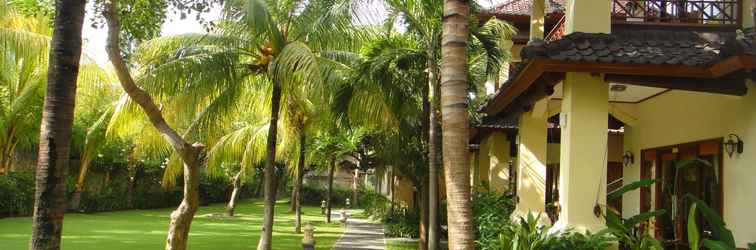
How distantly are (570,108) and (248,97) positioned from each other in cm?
964

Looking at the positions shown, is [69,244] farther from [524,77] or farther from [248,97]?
[524,77]

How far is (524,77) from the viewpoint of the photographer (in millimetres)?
8000

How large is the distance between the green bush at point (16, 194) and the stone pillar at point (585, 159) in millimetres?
22207

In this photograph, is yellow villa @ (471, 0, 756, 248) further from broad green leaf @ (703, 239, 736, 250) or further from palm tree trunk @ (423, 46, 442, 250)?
palm tree trunk @ (423, 46, 442, 250)

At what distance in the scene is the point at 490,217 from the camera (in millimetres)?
10703

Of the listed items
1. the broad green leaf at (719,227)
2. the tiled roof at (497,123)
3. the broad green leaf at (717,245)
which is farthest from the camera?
the tiled roof at (497,123)

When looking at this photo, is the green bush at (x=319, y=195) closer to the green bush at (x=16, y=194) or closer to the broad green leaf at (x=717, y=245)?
the green bush at (x=16, y=194)

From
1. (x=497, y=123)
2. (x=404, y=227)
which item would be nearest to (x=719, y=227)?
(x=497, y=123)

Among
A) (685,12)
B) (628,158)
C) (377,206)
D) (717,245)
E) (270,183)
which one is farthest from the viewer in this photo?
(377,206)

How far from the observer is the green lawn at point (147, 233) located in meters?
16.5

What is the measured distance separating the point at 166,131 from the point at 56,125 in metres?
4.86

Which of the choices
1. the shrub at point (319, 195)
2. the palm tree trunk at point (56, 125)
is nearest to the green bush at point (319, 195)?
the shrub at point (319, 195)

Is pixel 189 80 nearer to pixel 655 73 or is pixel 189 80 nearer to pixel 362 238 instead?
pixel 655 73

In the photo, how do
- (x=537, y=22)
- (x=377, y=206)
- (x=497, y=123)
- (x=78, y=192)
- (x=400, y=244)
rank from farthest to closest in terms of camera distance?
(x=78, y=192) < (x=377, y=206) < (x=400, y=244) < (x=497, y=123) < (x=537, y=22)
